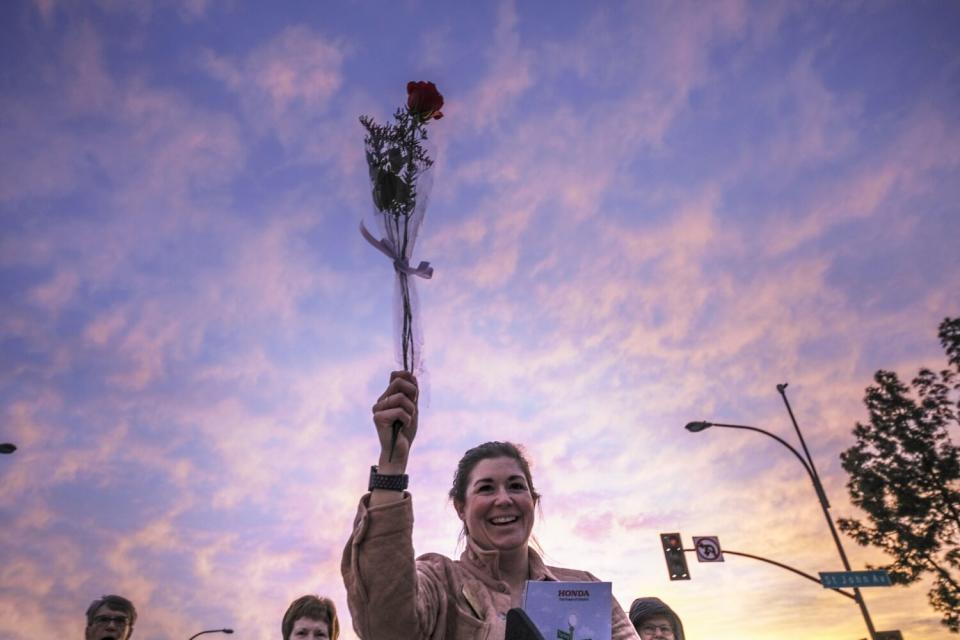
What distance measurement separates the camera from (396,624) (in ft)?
5.32

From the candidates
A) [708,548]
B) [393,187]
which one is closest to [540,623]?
[393,187]

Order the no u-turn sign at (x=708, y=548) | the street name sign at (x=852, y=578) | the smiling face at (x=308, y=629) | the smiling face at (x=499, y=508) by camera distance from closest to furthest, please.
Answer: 1. the smiling face at (x=499, y=508)
2. the smiling face at (x=308, y=629)
3. the street name sign at (x=852, y=578)
4. the no u-turn sign at (x=708, y=548)

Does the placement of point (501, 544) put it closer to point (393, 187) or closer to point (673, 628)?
point (393, 187)

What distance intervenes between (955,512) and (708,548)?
1316cm

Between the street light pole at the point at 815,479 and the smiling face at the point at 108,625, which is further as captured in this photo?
the street light pole at the point at 815,479

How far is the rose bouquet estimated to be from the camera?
87.9 inches

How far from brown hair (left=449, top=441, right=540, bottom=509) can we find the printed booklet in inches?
29.3

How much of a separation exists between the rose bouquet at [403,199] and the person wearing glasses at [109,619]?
5412mm

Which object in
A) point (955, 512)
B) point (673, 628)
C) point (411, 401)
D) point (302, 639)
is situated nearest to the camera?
point (411, 401)

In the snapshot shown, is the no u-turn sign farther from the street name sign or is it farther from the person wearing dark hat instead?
the person wearing dark hat

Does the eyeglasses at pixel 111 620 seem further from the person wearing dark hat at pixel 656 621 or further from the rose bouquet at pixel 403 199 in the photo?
the rose bouquet at pixel 403 199

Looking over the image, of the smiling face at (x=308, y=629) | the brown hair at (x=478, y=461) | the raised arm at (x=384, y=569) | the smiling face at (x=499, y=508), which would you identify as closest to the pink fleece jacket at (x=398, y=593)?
the raised arm at (x=384, y=569)

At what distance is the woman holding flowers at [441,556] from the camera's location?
162cm

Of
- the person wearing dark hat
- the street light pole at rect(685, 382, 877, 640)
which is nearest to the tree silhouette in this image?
the street light pole at rect(685, 382, 877, 640)
